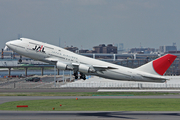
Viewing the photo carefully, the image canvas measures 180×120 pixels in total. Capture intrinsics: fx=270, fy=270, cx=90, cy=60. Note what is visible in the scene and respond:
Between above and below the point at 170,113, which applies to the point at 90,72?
above

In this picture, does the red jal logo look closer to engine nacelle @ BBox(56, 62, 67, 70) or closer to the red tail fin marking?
engine nacelle @ BBox(56, 62, 67, 70)

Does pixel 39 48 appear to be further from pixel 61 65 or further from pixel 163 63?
pixel 163 63

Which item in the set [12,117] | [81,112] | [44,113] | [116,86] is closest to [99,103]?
[81,112]

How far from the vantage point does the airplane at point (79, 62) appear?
5738 cm

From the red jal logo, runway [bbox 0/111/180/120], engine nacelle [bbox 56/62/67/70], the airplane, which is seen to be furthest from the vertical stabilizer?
the red jal logo

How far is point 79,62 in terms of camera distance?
193ft

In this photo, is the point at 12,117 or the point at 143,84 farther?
the point at 143,84

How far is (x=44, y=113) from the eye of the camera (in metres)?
43.0

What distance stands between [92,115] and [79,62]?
764 inches

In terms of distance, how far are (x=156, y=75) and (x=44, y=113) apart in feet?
97.3

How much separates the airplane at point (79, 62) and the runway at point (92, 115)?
1626cm

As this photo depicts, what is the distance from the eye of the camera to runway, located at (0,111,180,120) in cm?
3925

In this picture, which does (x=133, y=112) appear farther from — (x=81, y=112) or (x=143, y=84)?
(x=143, y=84)

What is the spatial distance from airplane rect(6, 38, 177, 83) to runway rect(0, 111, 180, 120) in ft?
53.3
